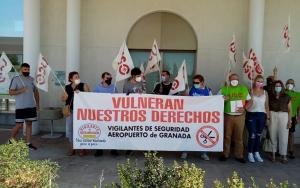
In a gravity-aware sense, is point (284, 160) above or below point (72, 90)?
below

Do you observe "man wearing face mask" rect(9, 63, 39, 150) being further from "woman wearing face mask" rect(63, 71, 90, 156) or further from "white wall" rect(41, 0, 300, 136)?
"white wall" rect(41, 0, 300, 136)

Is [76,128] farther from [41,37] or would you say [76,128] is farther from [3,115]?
[3,115]

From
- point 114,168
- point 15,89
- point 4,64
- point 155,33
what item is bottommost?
point 114,168

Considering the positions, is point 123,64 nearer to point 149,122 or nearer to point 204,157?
point 149,122

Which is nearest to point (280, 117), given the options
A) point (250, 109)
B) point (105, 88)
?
point (250, 109)

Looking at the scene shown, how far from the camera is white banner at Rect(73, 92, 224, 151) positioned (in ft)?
24.6

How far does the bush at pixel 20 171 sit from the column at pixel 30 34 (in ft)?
20.1

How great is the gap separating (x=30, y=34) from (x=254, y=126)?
6.31 meters

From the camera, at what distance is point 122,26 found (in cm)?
1024

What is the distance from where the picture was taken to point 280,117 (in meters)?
7.54

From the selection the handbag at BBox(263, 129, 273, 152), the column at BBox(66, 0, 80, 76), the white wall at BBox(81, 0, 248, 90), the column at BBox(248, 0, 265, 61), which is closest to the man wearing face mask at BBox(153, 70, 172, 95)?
the white wall at BBox(81, 0, 248, 90)

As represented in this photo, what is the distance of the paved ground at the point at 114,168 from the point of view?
6.10 m

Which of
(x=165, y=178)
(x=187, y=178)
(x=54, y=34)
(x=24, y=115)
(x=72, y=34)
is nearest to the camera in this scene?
(x=187, y=178)

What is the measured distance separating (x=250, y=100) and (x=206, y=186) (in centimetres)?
238
